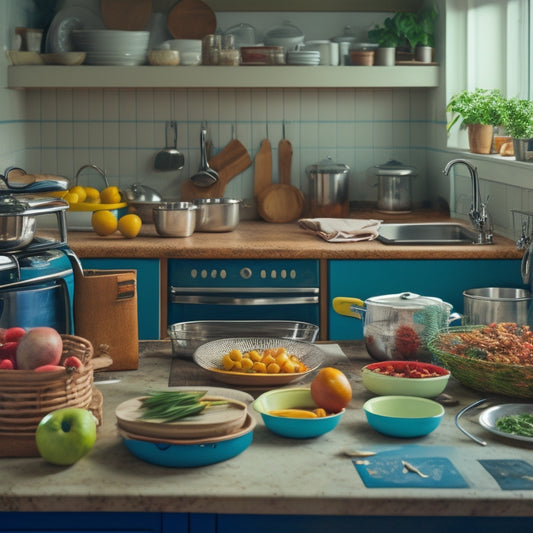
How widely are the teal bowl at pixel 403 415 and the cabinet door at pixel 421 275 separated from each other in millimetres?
1851

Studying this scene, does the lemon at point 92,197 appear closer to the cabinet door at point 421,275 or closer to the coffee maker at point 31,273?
the cabinet door at point 421,275

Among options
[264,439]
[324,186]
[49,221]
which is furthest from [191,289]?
[264,439]

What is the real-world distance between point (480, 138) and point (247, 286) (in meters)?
1.29

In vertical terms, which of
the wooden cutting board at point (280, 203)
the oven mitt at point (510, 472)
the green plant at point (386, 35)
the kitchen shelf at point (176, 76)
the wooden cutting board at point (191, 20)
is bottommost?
the oven mitt at point (510, 472)

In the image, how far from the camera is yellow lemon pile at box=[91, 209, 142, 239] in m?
3.79

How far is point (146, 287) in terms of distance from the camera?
367cm

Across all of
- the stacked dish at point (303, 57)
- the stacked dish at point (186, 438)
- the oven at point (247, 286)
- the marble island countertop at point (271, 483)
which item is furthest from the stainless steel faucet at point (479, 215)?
the stacked dish at point (186, 438)

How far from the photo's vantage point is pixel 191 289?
369 cm

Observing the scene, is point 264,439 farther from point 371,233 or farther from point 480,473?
point 371,233

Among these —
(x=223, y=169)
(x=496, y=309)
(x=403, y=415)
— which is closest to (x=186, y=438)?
(x=403, y=415)

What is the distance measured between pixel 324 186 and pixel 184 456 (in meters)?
3.12

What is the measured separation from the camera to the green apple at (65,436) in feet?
4.87

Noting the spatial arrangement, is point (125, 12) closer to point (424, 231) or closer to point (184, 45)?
point (184, 45)

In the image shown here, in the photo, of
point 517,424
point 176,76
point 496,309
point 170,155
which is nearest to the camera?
point 517,424
